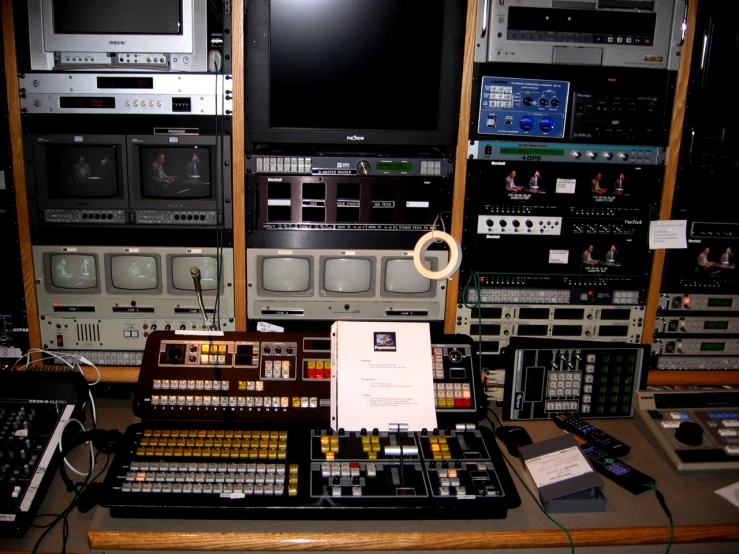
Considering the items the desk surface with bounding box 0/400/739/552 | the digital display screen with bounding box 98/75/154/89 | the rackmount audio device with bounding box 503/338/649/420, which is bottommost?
the desk surface with bounding box 0/400/739/552

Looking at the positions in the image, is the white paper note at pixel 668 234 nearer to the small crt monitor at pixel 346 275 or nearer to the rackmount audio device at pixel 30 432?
the small crt monitor at pixel 346 275

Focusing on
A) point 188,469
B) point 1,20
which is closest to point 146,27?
point 1,20

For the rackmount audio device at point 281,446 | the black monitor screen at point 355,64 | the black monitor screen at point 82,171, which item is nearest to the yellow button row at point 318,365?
the rackmount audio device at point 281,446

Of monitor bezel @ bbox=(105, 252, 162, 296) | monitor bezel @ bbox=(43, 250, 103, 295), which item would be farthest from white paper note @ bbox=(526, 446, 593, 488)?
monitor bezel @ bbox=(43, 250, 103, 295)

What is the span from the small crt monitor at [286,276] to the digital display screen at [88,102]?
2.17ft

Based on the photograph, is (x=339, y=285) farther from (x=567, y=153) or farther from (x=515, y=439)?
(x=567, y=153)

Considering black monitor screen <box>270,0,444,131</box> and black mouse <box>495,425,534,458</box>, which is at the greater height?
black monitor screen <box>270,0,444,131</box>

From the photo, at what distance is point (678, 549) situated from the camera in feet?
4.32

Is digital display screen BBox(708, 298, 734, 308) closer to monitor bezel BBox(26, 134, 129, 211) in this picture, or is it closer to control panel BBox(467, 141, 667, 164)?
control panel BBox(467, 141, 667, 164)

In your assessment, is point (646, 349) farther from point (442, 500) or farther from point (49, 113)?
point (49, 113)

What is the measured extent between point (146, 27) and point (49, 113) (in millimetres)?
398

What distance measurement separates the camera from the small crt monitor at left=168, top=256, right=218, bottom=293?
70.3 inches

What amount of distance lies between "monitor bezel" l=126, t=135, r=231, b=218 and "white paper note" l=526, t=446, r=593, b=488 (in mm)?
1157

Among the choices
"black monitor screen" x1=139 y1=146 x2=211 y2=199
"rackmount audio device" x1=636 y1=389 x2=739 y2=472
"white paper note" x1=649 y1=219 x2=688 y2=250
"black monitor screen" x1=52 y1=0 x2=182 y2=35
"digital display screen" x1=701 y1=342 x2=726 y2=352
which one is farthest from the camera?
"digital display screen" x1=701 y1=342 x2=726 y2=352
